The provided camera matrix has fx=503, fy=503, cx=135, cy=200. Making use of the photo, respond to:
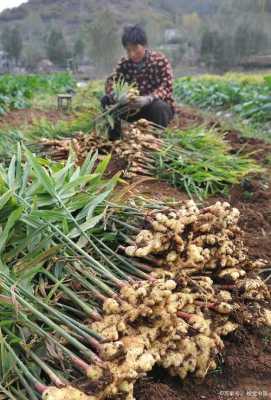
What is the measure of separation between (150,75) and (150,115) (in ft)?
2.02

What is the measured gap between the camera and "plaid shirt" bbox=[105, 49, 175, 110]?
5227mm

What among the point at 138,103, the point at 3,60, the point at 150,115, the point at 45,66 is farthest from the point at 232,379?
the point at 3,60

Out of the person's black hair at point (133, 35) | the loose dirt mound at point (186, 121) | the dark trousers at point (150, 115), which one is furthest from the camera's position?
the loose dirt mound at point (186, 121)

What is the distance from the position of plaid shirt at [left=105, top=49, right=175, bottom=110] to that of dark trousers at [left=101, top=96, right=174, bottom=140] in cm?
27

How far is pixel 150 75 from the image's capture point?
527cm

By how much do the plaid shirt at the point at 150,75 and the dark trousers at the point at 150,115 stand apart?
272mm

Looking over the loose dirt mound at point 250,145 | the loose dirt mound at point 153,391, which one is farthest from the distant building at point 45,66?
the loose dirt mound at point 153,391

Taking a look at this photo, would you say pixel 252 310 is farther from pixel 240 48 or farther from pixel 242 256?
pixel 240 48

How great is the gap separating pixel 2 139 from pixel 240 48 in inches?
1603

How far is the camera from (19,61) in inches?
2101

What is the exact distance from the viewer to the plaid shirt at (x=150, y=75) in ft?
17.1

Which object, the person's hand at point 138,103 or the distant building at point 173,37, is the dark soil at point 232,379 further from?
the distant building at point 173,37

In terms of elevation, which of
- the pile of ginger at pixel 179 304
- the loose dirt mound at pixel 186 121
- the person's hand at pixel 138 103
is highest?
the person's hand at pixel 138 103

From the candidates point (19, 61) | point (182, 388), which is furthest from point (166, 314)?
point (19, 61)
